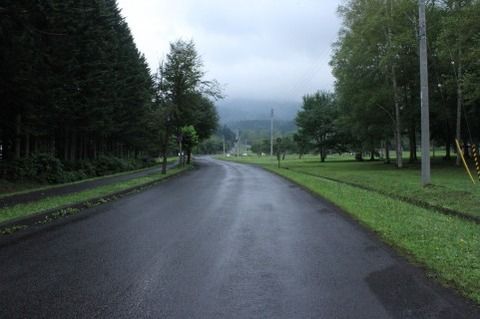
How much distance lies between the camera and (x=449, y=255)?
597 cm

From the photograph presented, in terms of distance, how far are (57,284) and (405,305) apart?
160 inches

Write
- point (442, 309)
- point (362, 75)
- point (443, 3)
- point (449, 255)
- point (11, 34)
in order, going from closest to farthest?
point (442, 309) → point (449, 255) → point (11, 34) → point (443, 3) → point (362, 75)

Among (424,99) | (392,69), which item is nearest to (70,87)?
(424,99)

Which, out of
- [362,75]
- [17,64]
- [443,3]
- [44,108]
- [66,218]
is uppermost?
[443,3]

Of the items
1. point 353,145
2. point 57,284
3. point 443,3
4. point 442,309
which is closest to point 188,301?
point 57,284

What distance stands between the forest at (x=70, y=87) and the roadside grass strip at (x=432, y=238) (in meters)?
12.8

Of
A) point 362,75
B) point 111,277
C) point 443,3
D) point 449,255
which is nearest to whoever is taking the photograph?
point 111,277

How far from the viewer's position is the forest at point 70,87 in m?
17.2

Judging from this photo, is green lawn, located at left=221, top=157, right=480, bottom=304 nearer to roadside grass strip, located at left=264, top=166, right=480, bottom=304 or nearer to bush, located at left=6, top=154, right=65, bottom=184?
roadside grass strip, located at left=264, top=166, right=480, bottom=304

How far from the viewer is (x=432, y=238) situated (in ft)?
23.6

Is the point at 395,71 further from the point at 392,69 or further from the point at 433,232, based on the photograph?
the point at 433,232

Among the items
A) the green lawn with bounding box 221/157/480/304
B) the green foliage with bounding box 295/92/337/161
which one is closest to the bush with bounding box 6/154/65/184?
the green lawn with bounding box 221/157/480/304

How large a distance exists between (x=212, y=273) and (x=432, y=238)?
14.1 ft

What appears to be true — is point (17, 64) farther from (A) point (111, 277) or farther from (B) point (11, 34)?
(A) point (111, 277)
